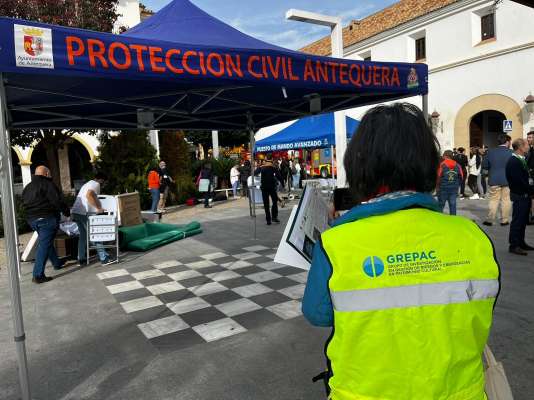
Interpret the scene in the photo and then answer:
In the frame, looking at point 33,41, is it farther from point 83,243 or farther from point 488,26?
point 488,26

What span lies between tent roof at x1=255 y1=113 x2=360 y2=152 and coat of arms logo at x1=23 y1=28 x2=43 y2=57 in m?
7.70

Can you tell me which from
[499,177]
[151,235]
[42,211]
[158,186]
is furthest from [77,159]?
[499,177]

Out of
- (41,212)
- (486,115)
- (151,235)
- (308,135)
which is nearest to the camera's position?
(41,212)

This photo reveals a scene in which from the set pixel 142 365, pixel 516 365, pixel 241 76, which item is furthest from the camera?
pixel 241 76

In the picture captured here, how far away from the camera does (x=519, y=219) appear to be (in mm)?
5945

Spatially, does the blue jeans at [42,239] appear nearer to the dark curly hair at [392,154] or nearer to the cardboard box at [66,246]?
the cardboard box at [66,246]

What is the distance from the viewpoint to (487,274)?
1.12m

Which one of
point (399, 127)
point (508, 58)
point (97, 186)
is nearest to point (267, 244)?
point (97, 186)

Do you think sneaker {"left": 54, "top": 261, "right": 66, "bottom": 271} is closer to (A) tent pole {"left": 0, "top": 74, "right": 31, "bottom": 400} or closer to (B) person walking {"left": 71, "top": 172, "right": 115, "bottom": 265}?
(B) person walking {"left": 71, "top": 172, "right": 115, "bottom": 265}

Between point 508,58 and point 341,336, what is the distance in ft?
59.3

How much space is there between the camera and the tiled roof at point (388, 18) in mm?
18962

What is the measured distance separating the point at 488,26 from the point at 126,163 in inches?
587

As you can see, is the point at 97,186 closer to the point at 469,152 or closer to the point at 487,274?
the point at 487,274

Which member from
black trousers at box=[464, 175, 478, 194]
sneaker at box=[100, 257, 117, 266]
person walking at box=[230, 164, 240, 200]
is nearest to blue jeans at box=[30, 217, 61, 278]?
sneaker at box=[100, 257, 117, 266]
